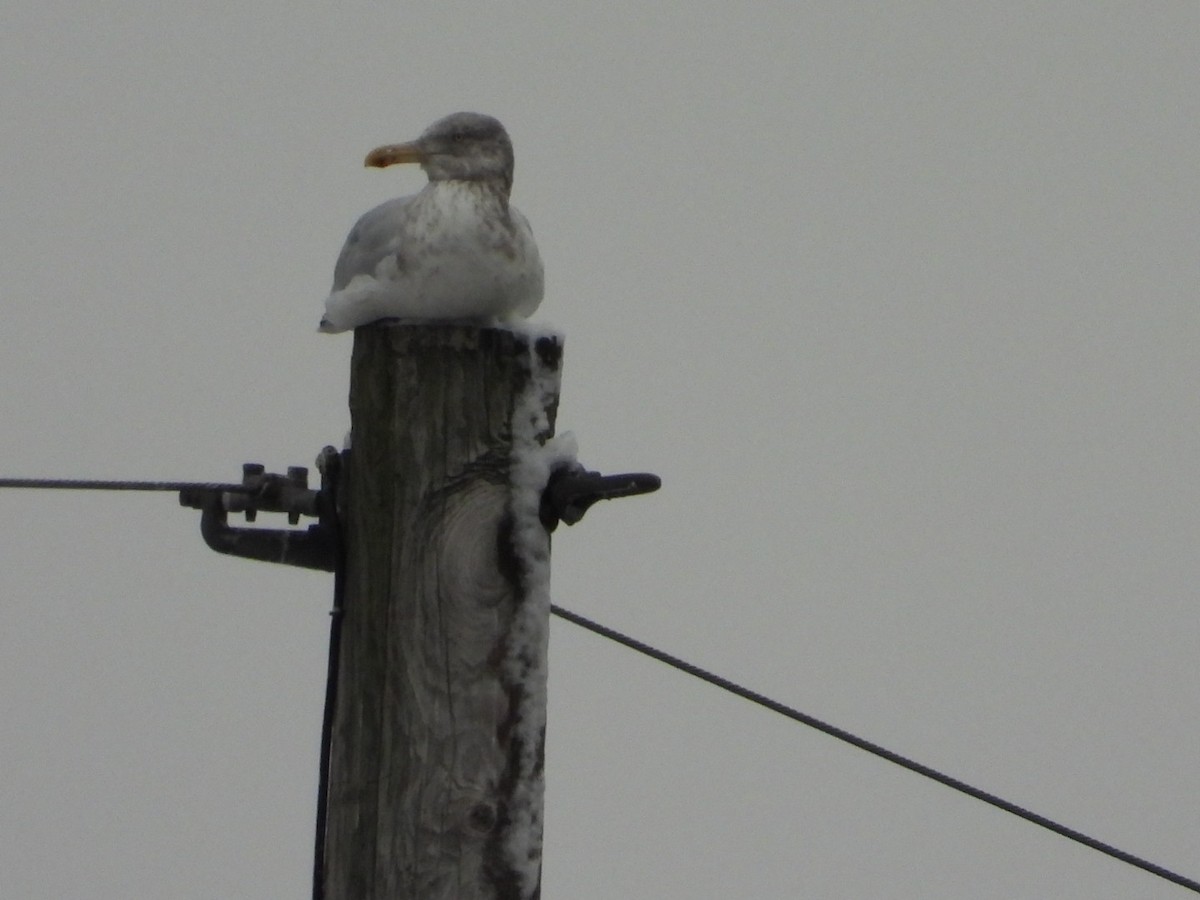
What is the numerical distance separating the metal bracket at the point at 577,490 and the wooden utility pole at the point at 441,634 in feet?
0.15

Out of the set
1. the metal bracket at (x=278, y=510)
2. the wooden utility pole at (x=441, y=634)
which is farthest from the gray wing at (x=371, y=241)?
the wooden utility pole at (x=441, y=634)

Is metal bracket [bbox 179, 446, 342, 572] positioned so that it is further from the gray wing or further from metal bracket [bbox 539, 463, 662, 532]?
the gray wing

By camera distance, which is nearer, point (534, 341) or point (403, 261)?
point (534, 341)

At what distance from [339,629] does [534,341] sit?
→ 551 millimetres

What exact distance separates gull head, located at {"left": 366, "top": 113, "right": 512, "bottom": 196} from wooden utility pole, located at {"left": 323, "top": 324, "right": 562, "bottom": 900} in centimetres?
113

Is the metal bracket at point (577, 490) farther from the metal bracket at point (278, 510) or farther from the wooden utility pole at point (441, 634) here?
the metal bracket at point (278, 510)

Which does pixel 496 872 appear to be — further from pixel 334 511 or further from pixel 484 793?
pixel 334 511

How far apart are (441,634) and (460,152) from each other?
1465 millimetres

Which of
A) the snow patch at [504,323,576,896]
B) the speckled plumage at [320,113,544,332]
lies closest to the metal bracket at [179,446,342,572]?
the snow patch at [504,323,576,896]

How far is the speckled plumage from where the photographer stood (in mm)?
3559

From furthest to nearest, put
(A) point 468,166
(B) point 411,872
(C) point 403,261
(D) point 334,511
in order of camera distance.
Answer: (A) point 468,166
(C) point 403,261
(D) point 334,511
(B) point 411,872

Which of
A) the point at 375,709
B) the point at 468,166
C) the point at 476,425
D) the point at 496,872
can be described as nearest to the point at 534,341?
the point at 476,425

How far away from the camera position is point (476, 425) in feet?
9.65

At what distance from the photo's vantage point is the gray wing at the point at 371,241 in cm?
381
